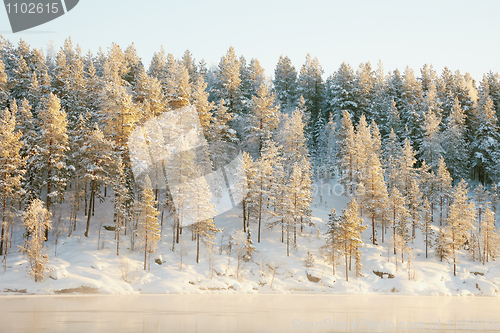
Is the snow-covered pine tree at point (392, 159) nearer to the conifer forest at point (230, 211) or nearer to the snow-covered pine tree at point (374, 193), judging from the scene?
the conifer forest at point (230, 211)

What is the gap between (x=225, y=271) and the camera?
41.3 m

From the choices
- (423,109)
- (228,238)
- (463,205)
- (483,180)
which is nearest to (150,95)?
(228,238)

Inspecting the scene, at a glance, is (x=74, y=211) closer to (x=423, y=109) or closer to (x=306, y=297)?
(x=306, y=297)

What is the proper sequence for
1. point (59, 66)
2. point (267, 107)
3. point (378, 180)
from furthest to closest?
point (59, 66) < point (267, 107) < point (378, 180)

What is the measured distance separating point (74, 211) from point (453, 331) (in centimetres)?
4174

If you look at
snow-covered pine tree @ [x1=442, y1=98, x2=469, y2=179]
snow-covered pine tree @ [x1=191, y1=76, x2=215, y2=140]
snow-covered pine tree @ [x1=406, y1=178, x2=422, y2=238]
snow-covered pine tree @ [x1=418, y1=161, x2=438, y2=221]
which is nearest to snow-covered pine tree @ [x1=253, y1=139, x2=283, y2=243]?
snow-covered pine tree @ [x1=191, y1=76, x2=215, y2=140]

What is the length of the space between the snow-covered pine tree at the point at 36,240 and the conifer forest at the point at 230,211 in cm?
12

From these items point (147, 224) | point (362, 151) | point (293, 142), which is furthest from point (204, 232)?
point (362, 151)

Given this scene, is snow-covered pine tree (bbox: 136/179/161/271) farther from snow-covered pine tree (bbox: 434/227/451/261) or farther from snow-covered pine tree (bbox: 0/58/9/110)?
snow-covered pine tree (bbox: 434/227/451/261)

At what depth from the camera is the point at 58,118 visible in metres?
41.3

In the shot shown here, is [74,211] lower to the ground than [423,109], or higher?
lower

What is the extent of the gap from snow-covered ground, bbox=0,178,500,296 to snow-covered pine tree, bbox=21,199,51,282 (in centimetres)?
101

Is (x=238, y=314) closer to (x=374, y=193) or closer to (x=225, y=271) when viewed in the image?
(x=225, y=271)

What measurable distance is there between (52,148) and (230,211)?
24.5 m
